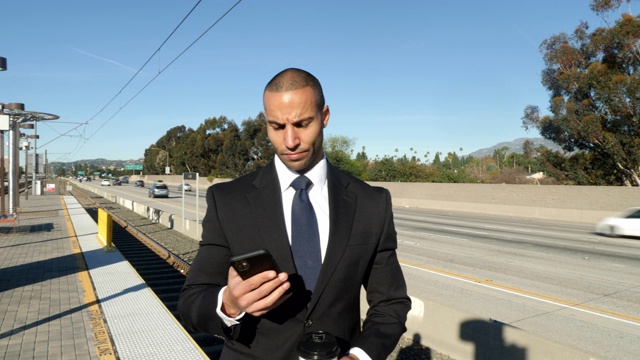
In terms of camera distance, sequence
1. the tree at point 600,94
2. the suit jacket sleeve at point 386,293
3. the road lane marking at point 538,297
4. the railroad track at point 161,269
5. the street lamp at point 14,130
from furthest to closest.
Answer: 1. the tree at point 600,94
2. the street lamp at point 14,130
3. the road lane marking at point 538,297
4. the railroad track at point 161,269
5. the suit jacket sleeve at point 386,293

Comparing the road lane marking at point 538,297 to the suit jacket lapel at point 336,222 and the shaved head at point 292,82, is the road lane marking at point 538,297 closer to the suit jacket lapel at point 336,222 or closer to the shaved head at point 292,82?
the suit jacket lapel at point 336,222

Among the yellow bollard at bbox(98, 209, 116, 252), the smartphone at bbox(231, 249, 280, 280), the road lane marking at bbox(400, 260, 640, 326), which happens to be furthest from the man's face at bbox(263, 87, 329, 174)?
the yellow bollard at bbox(98, 209, 116, 252)

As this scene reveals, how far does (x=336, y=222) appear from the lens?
1.97m

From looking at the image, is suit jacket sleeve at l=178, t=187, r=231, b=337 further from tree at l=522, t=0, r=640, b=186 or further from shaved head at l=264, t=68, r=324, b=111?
tree at l=522, t=0, r=640, b=186

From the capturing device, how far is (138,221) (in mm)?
27109

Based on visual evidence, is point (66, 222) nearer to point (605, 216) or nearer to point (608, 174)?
point (605, 216)

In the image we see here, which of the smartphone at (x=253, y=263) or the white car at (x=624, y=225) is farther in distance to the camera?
the white car at (x=624, y=225)

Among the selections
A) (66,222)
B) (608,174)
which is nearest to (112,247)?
(66,222)

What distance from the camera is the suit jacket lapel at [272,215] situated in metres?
1.89

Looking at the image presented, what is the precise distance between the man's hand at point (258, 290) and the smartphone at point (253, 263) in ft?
0.05

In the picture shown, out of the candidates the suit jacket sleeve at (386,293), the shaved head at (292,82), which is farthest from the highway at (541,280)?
the shaved head at (292,82)

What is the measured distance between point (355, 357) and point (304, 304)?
275 millimetres

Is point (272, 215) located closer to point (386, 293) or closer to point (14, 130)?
point (386, 293)

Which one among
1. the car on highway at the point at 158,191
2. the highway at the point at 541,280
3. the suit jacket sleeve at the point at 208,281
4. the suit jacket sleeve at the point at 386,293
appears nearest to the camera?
the suit jacket sleeve at the point at 208,281
